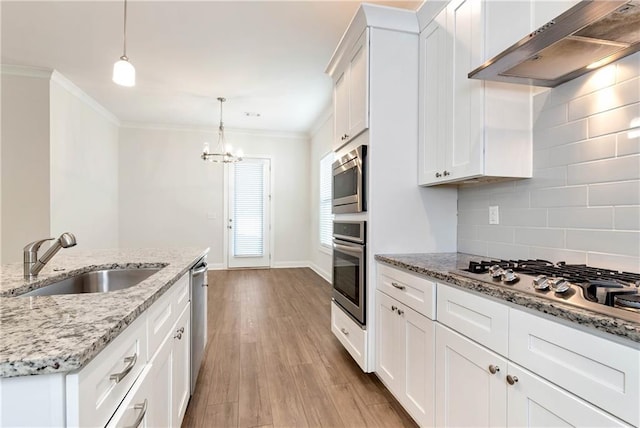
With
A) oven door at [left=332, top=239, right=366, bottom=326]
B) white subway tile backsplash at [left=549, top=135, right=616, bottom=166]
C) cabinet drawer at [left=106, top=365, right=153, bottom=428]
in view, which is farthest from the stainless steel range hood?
cabinet drawer at [left=106, top=365, right=153, bottom=428]

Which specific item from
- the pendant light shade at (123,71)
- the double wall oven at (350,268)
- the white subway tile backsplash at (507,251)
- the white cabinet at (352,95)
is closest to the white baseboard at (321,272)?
the double wall oven at (350,268)

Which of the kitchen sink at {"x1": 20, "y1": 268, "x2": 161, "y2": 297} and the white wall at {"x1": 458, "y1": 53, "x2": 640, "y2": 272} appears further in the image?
the kitchen sink at {"x1": 20, "y1": 268, "x2": 161, "y2": 297}

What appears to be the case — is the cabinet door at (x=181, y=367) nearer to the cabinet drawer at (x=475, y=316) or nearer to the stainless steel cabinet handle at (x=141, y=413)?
the stainless steel cabinet handle at (x=141, y=413)

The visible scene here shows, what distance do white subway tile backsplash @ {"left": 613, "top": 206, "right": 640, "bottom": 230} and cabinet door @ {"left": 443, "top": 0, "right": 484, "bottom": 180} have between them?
1.82 ft

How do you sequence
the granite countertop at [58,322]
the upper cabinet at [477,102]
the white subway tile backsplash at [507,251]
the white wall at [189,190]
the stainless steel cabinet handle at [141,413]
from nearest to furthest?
the granite countertop at [58,322], the stainless steel cabinet handle at [141,413], the upper cabinet at [477,102], the white subway tile backsplash at [507,251], the white wall at [189,190]

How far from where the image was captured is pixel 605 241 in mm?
1342

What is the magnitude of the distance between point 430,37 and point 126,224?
19.5 ft

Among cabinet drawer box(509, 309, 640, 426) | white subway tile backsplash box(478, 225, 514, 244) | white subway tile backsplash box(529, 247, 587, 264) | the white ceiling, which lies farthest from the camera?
the white ceiling

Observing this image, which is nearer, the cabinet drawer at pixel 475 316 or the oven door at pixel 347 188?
the cabinet drawer at pixel 475 316

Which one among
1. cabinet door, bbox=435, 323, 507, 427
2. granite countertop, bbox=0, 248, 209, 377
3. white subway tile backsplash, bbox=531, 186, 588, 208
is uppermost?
white subway tile backsplash, bbox=531, 186, 588, 208

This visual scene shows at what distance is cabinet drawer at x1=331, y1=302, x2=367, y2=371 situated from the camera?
6.89 ft

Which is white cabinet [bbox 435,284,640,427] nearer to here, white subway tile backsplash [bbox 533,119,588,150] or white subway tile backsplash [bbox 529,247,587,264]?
white subway tile backsplash [bbox 529,247,587,264]

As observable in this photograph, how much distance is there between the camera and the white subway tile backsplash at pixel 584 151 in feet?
4.40

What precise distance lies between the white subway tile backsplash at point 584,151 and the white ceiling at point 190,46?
1696 mm
